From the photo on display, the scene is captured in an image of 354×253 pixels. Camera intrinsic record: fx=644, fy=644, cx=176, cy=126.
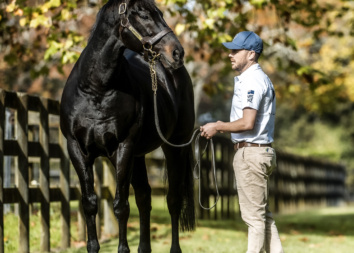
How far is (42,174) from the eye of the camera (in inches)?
303

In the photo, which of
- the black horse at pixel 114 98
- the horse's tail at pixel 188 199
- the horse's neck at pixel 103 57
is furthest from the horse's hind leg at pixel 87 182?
the horse's tail at pixel 188 199

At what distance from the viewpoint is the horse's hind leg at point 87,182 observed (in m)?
5.52

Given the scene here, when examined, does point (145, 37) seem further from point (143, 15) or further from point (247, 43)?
point (247, 43)

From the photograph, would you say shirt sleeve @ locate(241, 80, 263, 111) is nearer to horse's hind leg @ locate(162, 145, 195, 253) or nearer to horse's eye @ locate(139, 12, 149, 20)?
horse's eye @ locate(139, 12, 149, 20)

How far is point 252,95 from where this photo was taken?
16.3 ft

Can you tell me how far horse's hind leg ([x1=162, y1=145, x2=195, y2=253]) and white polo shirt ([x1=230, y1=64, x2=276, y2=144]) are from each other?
210 centimetres

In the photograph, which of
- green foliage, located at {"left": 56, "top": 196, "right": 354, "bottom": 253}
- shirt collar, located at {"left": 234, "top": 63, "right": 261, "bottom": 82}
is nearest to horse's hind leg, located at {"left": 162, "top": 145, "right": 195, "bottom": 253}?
green foliage, located at {"left": 56, "top": 196, "right": 354, "bottom": 253}

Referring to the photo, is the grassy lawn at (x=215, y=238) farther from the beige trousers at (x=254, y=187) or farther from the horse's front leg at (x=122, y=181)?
the beige trousers at (x=254, y=187)

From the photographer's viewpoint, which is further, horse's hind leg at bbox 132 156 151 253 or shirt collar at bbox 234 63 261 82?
horse's hind leg at bbox 132 156 151 253

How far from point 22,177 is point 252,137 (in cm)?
312

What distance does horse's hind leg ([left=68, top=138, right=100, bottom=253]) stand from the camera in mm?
5523

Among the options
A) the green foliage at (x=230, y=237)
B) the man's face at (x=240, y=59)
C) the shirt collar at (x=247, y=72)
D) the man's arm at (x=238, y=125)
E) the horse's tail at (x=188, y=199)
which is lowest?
the green foliage at (x=230, y=237)

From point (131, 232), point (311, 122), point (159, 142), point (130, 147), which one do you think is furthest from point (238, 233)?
point (311, 122)

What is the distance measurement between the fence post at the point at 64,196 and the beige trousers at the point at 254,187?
11.7 ft
